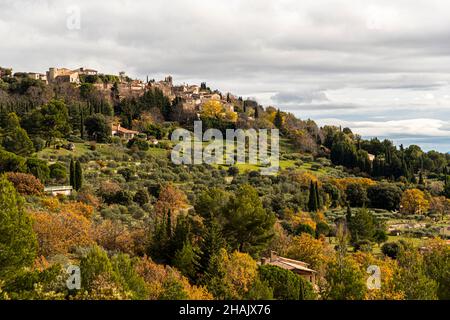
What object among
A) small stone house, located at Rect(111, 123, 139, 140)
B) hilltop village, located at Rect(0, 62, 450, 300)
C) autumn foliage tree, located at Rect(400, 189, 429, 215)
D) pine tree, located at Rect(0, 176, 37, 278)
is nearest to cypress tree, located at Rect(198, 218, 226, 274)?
hilltop village, located at Rect(0, 62, 450, 300)

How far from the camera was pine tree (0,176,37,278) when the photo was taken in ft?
60.9

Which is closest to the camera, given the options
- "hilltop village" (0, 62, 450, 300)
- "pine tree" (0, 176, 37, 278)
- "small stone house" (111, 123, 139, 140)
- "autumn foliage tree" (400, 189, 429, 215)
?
"pine tree" (0, 176, 37, 278)

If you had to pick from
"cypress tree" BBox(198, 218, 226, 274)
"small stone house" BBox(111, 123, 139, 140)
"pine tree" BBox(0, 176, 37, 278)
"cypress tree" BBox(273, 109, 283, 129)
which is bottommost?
"cypress tree" BBox(198, 218, 226, 274)

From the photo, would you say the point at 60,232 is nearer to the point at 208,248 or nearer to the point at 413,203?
the point at 208,248

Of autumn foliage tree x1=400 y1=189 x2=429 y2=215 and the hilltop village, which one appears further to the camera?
autumn foliage tree x1=400 y1=189 x2=429 y2=215

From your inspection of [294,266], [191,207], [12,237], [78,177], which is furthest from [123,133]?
[12,237]

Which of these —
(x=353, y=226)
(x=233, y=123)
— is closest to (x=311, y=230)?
(x=353, y=226)

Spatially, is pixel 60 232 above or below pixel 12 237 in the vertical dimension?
below

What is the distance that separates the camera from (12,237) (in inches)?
742

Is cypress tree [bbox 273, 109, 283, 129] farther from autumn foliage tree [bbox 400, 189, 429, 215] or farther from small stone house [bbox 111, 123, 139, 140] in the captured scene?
autumn foliage tree [bbox 400, 189, 429, 215]

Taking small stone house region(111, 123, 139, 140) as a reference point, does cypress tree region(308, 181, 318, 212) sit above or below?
below

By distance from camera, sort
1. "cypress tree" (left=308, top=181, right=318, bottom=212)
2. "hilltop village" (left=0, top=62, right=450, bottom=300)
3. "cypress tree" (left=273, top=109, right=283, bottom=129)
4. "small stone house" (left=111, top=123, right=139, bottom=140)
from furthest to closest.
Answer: "cypress tree" (left=273, top=109, right=283, bottom=129)
"small stone house" (left=111, top=123, right=139, bottom=140)
"cypress tree" (left=308, top=181, right=318, bottom=212)
"hilltop village" (left=0, top=62, right=450, bottom=300)

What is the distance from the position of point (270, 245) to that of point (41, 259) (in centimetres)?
1525

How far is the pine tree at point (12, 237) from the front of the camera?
18562mm
